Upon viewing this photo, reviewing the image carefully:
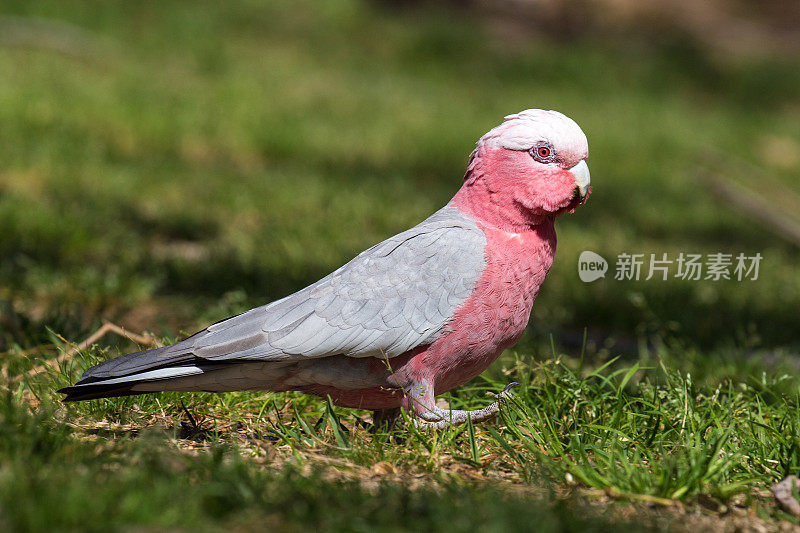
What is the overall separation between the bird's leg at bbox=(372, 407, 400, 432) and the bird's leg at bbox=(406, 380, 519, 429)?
0.85 feet

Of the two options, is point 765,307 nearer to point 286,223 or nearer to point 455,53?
point 286,223

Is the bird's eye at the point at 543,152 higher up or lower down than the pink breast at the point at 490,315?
higher up

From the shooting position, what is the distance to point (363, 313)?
8.62 feet

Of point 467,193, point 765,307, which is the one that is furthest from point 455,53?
point 467,193

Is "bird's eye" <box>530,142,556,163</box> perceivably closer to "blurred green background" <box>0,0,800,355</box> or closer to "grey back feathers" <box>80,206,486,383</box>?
"grey back feathers" <box>80,206,486,383</box>

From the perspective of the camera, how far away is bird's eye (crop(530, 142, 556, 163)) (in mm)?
2762

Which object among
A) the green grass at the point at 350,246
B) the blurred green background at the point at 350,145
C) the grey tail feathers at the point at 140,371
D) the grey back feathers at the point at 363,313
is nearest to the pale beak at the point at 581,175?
the grey back feathers at the point at 363,313

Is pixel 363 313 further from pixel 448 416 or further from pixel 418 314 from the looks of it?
pixel 448 416

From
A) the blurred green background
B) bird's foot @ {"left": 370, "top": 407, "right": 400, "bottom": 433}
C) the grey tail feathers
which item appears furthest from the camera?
the blurred green background

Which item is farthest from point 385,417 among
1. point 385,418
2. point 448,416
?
point 448,416

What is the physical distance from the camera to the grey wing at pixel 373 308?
259cm

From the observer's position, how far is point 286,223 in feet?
18.7

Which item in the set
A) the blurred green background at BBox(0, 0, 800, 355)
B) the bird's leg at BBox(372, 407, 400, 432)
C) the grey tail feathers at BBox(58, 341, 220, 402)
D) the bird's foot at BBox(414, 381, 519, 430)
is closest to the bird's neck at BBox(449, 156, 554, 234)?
the bird's foot at BBox(414, 381, 519, 430)

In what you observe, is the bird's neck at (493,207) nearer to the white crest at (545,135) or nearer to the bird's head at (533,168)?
the bird's head at (533,168)
